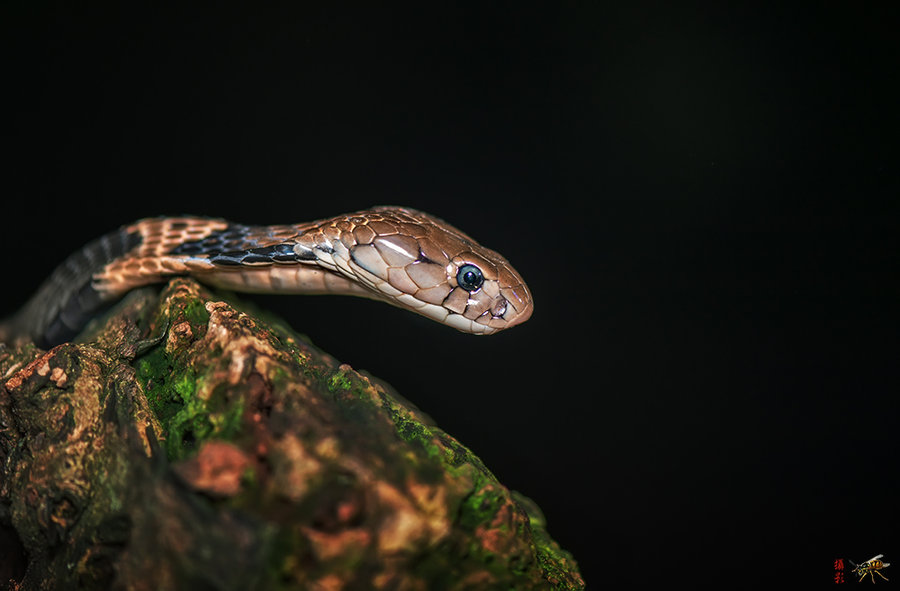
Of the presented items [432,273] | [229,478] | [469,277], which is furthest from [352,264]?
[229,478]

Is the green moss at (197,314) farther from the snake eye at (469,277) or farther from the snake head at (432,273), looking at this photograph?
the snake eye at (469,277)

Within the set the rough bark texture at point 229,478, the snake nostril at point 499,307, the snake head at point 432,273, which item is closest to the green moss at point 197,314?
the rough bark texture at point 229,478

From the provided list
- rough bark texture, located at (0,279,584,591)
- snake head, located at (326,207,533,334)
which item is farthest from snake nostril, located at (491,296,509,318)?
rough bark texture, located at (0,279,584,591)

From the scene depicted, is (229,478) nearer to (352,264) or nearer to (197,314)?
(197,314)

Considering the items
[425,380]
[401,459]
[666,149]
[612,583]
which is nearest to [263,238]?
[401,459]

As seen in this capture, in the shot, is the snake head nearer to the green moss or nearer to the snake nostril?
the snake nostril
